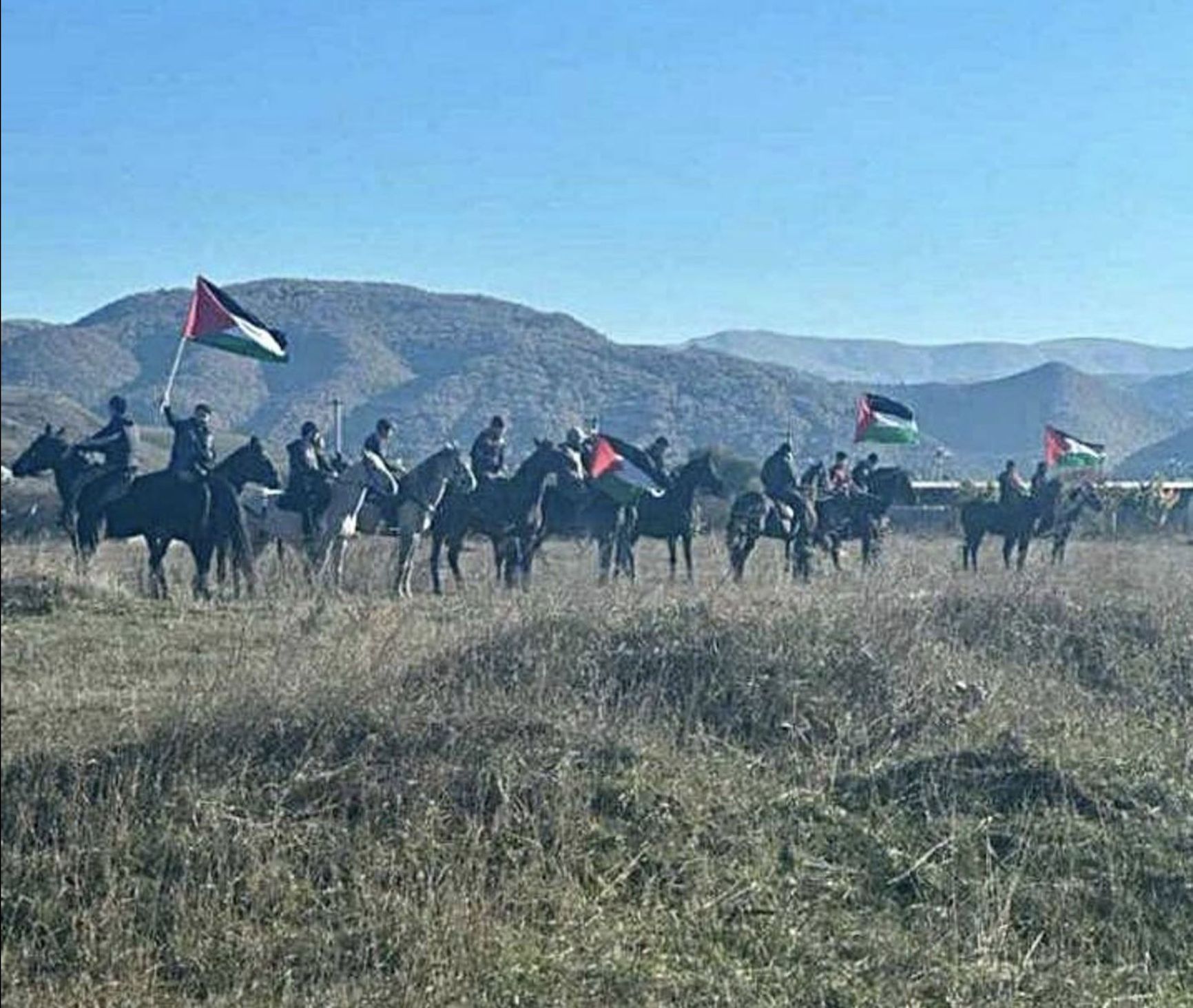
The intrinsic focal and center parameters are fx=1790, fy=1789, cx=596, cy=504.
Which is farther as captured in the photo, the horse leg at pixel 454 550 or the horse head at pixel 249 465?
the horse leg at pixel 454 550

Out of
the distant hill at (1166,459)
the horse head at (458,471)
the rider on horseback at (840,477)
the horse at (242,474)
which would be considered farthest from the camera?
the rider on horseback at (840,477)

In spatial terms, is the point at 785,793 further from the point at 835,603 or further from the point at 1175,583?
the point at 1175,583

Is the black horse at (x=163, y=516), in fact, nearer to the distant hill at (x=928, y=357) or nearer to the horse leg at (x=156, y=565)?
the horse leg at (x=156, y=565)

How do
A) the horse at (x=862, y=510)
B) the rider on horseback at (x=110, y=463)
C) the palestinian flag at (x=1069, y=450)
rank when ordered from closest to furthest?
the palestinian flag at (x=1069, y=450)
the rider on horseback at (x=110, y=463)
the horse at (x=862, y=510)

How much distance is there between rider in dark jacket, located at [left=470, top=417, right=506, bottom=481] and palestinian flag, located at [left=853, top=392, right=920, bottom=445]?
3.88 m

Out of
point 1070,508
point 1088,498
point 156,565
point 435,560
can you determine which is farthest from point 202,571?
point 1070,508

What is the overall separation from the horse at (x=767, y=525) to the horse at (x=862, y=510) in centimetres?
49

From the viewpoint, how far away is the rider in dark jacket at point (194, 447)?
17.2 meters

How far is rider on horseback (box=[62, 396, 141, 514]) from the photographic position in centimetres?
1720

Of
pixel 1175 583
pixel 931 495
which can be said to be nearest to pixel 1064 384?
pixel 1175 583

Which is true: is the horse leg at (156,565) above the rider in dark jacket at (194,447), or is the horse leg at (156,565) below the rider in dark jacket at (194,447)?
below

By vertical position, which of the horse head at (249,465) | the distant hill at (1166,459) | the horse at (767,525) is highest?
the distant hill at (1166,459)

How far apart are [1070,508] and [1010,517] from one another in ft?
3.79

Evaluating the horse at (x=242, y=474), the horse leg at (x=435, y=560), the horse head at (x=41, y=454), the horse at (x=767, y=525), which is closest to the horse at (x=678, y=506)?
the horse at (x=767, y=525)
